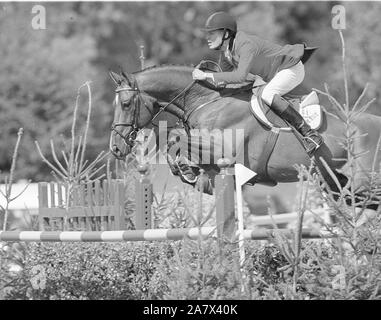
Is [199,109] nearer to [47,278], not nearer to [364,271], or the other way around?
[47,278]

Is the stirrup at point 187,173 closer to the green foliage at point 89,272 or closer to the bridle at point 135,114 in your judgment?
the bridle at point 135,114

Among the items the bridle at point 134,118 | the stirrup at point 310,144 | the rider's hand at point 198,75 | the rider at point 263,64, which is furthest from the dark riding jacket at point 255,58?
the stirrup at point 310,144

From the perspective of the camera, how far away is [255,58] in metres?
5.79

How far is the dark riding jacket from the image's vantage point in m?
5.63

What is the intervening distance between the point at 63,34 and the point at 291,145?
1959 centimetres

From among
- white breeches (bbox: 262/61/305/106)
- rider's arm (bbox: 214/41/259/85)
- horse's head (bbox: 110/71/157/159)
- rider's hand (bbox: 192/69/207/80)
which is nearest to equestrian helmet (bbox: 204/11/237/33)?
rider's arm (bbox: 214/41/259/85)

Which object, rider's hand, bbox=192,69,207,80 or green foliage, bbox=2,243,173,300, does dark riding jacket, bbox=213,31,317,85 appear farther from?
green foliage, bbox=2,243,173,300

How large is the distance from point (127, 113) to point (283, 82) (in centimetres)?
106

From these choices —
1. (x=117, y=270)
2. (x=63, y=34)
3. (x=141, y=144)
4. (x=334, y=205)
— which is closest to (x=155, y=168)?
(x=141, y=144)

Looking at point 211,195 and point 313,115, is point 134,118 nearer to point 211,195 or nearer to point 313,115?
point 211,195

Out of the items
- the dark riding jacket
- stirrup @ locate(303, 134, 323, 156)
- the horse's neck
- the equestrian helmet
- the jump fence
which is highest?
the equestrian helmet

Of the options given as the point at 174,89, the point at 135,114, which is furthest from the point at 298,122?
the point at 135,114

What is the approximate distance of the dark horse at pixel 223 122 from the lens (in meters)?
5.93

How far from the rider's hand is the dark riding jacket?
0.33 ft
